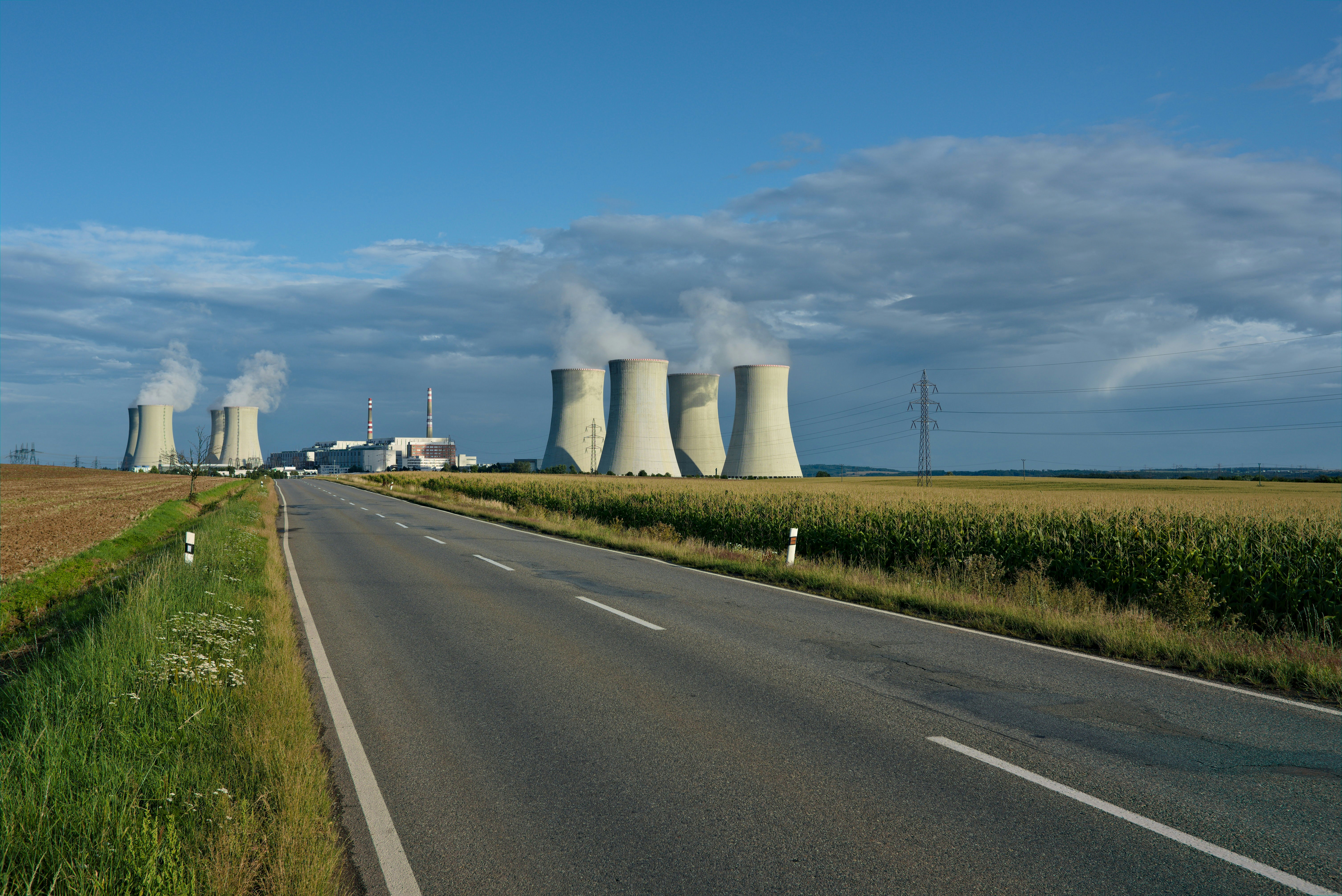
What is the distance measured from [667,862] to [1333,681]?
579 cm

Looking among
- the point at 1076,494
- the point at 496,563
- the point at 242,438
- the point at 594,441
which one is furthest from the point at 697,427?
the point at 242,438

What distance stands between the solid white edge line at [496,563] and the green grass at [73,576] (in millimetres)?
5837

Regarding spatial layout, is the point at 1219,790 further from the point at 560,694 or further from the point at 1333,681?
the point at 560,694

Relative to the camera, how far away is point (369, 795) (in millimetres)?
4102

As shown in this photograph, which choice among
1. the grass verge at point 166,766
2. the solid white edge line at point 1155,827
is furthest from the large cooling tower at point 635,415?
the solid white edge line at point 1155,827

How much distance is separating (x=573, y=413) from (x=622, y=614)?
51.5 metres

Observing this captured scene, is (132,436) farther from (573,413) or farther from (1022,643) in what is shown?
(1022,643)

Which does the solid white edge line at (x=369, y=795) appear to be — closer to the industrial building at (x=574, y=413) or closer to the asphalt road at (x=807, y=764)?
the asphalt road at (x=807, y=764)

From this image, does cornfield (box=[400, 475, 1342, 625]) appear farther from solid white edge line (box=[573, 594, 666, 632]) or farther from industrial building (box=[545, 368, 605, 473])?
industrial building (box=[545, 368, 605, 473])

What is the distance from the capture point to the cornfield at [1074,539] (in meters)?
9.18

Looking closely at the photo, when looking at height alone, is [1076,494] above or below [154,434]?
below

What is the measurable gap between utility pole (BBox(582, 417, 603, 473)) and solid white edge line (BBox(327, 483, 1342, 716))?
1816 inches

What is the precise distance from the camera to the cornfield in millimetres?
9180

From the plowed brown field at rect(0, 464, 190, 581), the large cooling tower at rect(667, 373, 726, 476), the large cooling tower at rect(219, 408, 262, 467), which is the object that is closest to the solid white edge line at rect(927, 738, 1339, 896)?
the plowed brown field at rect(0, 464, 190, 581)
